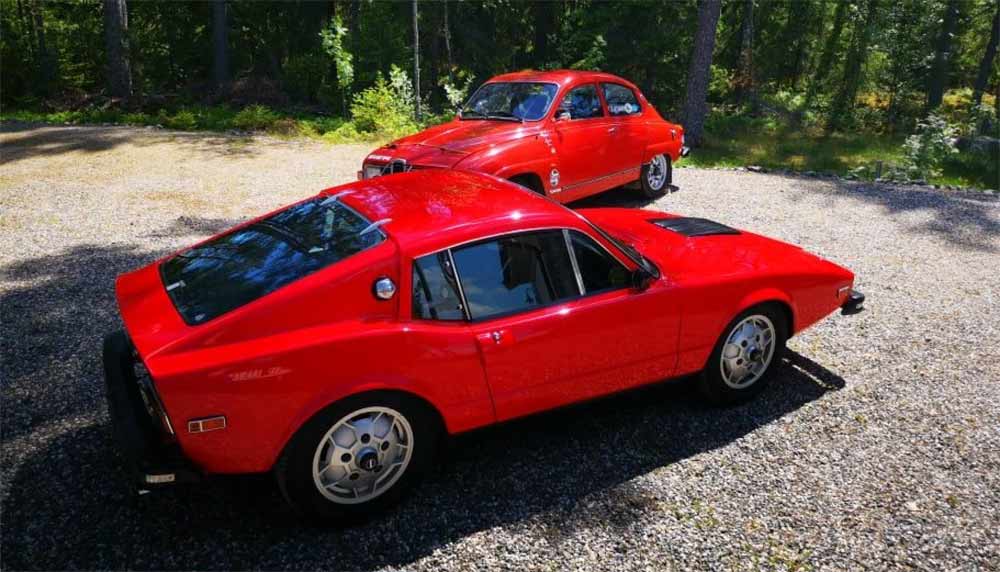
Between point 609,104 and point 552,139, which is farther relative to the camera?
point 609,104

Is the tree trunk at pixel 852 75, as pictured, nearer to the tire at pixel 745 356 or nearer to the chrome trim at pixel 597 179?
the chrome trim at pixel 597 179

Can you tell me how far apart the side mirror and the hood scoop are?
3.50 ft

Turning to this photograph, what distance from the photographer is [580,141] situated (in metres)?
8.70

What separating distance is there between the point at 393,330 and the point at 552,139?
5473 millimetres

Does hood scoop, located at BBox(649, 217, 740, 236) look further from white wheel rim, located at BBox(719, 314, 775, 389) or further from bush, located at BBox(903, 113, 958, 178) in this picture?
bush, located at BBox(903, 113, 958, 178)

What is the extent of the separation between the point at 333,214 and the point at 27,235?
20.0ft

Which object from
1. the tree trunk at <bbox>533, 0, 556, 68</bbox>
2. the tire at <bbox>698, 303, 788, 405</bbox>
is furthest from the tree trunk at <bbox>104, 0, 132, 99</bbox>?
the tire at <bbox>698, 303, 788, 405</bbox>

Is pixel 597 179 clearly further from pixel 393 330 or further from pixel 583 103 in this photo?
pixel 393 330

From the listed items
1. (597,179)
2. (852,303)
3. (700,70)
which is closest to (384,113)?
(700,70)

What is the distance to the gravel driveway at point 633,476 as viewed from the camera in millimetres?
3422

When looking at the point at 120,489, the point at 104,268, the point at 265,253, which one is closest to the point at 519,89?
the point at 104,268

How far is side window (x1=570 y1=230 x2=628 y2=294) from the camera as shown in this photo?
404cm

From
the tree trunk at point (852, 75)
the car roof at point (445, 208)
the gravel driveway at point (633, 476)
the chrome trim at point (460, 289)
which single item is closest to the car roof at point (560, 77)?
the gravel driveway at point (633, 476)

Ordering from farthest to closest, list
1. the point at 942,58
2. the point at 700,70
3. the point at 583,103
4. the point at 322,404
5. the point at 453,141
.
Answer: the point at 942,58, the point at 700,70, the point at 583,103, the point at 453,141, the point at 322,404
